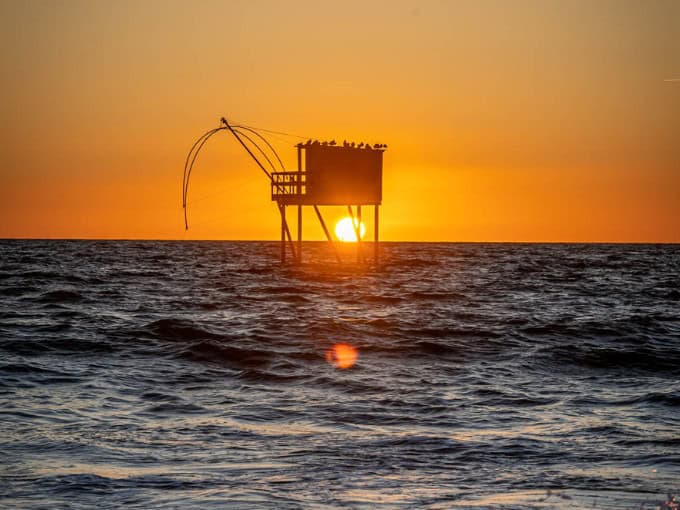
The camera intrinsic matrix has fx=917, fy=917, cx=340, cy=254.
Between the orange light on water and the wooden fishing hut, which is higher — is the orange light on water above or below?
below

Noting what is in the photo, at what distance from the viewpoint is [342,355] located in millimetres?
22922

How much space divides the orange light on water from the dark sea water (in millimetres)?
285

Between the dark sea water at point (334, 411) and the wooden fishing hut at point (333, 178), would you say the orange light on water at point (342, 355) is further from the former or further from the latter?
the wooden fishing hut at point (333, 178)

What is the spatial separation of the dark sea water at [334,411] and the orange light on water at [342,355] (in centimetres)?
29

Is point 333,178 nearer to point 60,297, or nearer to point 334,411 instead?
point 60,297

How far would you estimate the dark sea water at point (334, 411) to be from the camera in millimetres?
9547

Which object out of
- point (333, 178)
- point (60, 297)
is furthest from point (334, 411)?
point (333, 178)

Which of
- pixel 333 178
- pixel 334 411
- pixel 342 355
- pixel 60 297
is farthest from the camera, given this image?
pixel 333 178

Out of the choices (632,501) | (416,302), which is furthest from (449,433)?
(416,302)

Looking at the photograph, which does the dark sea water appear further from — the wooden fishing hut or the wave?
the wooden fishing hut

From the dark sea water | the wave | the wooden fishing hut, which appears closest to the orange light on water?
the dark sea water

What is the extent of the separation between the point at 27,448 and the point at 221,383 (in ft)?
22.2

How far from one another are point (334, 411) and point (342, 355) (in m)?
8.52

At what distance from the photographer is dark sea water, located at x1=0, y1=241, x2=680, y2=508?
955cm
